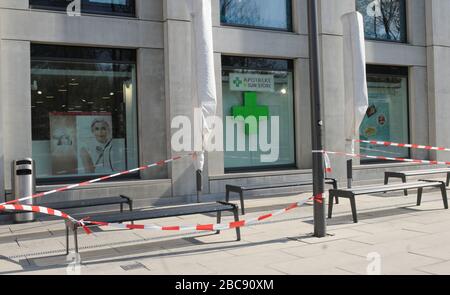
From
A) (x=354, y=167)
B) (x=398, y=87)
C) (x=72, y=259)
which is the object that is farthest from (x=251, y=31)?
(x=72, y=259)

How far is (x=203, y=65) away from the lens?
34.9 ft

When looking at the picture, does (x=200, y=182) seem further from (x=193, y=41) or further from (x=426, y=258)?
(x=426, y=258)

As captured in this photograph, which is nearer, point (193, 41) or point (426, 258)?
point (426, 258)

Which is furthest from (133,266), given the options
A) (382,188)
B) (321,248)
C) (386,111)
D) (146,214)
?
(386,111)

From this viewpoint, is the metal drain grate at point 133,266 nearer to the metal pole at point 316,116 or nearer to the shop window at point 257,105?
the metal pole at point 316,116

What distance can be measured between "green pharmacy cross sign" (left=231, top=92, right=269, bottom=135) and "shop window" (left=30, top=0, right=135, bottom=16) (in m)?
3.48

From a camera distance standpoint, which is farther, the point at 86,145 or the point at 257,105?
the point at 257,105

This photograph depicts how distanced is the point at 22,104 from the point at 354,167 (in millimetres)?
8561

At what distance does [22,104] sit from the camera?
34.1 feet

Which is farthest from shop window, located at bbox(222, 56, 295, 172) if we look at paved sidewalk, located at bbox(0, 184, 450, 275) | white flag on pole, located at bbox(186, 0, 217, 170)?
paved sidewalk, located at bbox(0, 184, 450, 275)

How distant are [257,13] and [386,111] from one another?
5.19m

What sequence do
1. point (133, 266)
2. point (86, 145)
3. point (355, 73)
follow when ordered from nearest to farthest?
point (133, 266) → point (86, 145) → point (355, 73)

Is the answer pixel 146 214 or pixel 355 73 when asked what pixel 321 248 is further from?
pixel 355 73
